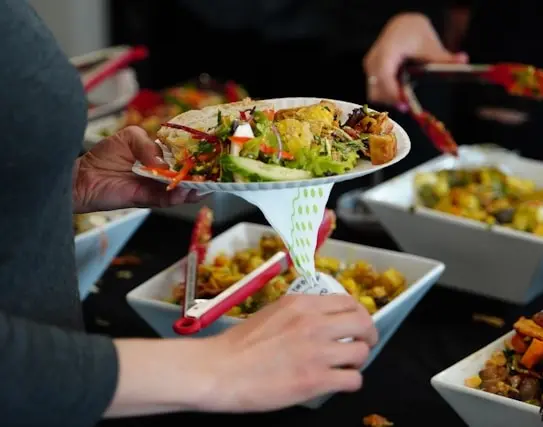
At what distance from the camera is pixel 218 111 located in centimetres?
102

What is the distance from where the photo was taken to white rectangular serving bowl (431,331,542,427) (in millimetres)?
947

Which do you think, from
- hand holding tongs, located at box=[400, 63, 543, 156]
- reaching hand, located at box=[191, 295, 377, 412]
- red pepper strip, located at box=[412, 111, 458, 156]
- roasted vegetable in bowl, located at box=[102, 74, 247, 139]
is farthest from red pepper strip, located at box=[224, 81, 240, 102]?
reaching hand, located at box=[191, 295, 377, 412]

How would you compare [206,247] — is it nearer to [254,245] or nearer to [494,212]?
[254,245]

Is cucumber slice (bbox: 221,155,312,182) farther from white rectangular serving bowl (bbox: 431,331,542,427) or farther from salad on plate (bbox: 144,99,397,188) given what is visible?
white rectangular serving bowl (bbox: 431,331,542,427)

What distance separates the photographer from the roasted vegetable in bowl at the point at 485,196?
144 centimetres

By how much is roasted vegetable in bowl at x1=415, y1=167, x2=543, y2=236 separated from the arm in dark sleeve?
844 mm

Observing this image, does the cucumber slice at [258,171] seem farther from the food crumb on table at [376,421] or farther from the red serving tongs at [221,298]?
the food crumb on table at [376,421]

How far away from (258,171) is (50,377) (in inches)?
11.1

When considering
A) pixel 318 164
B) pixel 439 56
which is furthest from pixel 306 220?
pixel 439 56

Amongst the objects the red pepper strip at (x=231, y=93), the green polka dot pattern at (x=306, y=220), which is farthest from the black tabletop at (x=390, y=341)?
the red pepper strip at (x=231, y=93)

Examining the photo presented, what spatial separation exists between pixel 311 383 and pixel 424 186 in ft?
2.82

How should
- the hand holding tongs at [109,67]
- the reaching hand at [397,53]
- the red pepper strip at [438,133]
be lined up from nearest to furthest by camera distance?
the red pepper strip at [438,133], the reaching hand at [397,53], the hand holding tongs at [109,67]

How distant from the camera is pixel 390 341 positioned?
4.20 feet

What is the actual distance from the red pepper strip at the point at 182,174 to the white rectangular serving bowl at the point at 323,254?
230 mm
